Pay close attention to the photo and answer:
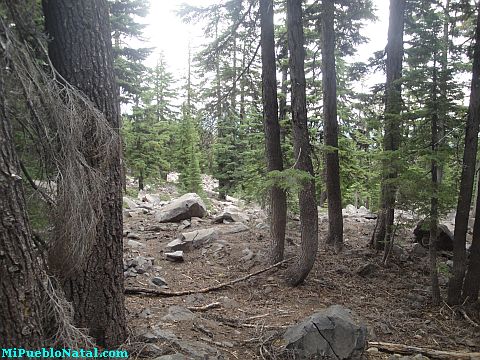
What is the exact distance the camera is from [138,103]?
18.2 meters

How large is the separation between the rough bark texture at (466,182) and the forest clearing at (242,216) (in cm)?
3

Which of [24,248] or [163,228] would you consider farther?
[163,228]

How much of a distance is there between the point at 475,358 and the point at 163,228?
8.71 metres

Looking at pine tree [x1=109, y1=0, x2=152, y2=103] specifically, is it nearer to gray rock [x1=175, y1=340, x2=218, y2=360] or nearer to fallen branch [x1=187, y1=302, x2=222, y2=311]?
fallen branch [x1=187, y1=302, x2=222, y2=311]

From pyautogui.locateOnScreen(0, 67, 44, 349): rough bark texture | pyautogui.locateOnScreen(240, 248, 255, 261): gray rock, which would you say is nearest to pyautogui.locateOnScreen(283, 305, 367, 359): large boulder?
pyautogui.locateOnScreen(0, 67, 44, 349): rough bark texture

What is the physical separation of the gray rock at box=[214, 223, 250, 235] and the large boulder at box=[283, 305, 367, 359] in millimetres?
6291

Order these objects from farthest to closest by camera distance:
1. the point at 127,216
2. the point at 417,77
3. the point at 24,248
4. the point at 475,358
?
the point at 127,216 < the point at 417,77 < the point at 475,358 < the point at 24,248

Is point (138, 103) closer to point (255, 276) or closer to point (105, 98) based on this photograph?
point (255, 276)

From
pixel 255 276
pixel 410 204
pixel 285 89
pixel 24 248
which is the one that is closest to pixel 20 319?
pixel 24 248

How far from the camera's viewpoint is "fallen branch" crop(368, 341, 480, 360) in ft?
15.9

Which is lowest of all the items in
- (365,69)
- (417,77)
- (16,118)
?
(16,118)

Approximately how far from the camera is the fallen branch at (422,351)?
4.86 m

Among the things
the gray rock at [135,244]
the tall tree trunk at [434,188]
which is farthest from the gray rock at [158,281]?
the tall tree trunk at [434,188]

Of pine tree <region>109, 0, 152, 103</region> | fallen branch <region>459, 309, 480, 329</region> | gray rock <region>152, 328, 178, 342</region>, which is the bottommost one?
fallen branch <region>459, 309, 480, 329</region>
